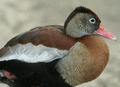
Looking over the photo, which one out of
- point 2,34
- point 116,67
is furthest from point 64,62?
point 2,34

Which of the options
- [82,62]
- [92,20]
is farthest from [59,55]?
[92,20]

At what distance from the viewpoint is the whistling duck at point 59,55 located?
361 cm

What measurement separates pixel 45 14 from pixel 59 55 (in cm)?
316

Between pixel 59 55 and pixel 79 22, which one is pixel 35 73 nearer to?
pixel 59 55

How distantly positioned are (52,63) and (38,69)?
9 centimetres

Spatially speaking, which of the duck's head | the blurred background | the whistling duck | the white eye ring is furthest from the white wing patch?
the blurred background

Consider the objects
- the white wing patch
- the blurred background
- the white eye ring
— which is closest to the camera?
the white wing patch

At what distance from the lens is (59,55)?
3604mm

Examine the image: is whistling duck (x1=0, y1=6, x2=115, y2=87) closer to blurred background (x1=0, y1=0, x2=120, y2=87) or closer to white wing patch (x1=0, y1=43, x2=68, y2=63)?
white wing patch (x1=0, y1=43, x2=68, y2=63)

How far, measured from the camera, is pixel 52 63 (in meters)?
3.61

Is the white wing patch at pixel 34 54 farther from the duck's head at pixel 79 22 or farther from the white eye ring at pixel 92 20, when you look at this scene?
the white eye ring at pixel 92 20

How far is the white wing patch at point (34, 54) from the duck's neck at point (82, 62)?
0.06m

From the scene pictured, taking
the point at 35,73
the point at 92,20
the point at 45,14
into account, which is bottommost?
the point at 45,14

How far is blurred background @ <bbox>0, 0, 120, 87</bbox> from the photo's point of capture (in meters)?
6.27
